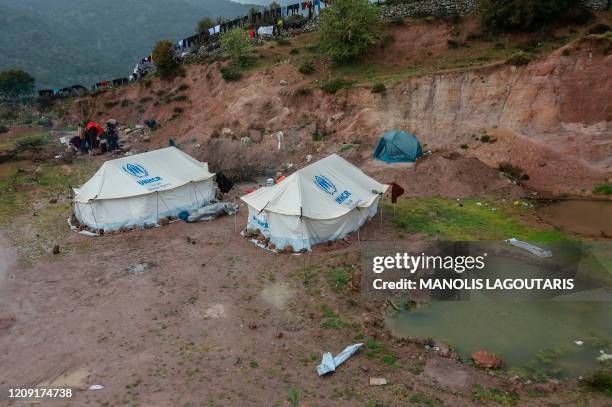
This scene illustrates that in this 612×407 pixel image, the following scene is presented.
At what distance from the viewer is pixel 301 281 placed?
45.5ft

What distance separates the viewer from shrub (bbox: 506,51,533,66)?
26.1 meters

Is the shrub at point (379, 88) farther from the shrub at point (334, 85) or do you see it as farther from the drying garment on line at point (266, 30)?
the drying garment on line at point (266, 30)

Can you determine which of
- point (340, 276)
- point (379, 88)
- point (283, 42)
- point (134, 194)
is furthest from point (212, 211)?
point (283, 42)

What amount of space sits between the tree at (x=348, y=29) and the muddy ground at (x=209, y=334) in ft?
69.4

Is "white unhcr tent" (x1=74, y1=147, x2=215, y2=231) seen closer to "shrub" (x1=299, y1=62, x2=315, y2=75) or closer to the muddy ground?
the muddy ground

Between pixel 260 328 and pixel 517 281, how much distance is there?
7.98m

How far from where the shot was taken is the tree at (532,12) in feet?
98.8

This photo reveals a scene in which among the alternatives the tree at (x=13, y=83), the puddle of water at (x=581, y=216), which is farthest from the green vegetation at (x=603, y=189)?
the tree at (x=13, y=83)

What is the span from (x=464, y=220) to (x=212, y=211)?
10578 mm

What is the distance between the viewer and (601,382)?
907 cm

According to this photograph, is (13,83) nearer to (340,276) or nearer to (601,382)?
(340,276)

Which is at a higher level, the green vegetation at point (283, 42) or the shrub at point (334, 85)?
the green vegetation at point (283, 42)

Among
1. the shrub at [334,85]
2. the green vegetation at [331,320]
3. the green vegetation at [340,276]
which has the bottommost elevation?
the green vegetation at [331,320]

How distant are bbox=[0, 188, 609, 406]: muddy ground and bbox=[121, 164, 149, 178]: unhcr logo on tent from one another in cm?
396
